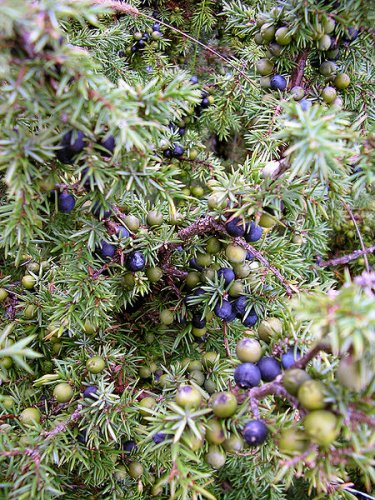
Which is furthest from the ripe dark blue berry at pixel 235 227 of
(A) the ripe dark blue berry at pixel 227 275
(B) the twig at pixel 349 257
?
(B) the twig at pixel 349 257

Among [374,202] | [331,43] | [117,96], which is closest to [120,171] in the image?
[117,96]

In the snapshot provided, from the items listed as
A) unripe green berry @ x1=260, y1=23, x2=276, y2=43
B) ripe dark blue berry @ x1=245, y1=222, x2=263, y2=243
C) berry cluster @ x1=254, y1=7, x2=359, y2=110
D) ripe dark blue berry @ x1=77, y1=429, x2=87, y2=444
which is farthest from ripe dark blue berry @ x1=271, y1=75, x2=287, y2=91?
ripe dark blue berry @ x1=77, y1=429, x2=87, y2=444

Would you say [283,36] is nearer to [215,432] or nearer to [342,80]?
[342,80]

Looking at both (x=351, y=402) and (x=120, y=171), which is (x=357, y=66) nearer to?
(x=120, y=171)

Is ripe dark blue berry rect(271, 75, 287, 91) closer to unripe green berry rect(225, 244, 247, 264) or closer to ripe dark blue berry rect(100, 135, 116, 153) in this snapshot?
unripe green berry rect(225, 244, 247, 264)

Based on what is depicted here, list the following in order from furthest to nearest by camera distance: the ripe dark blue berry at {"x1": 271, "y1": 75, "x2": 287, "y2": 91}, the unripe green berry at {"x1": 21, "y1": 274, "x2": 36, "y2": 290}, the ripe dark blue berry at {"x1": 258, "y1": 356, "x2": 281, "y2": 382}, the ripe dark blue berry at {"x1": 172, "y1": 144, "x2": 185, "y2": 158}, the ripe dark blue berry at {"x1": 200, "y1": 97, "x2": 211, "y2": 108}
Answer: the ripe dark blue berry at {"x1": 200, "y1": 97, "x2": 211, "y2": 108}
the ripe dark blue berry at {"x1": 172, "y1": 144, "x2": 185, "y2": 158}
the ripe dark blue berry at {"x1": 271, "y1": 75, "x2": 287, "y2": 91}
the unripe green berry at {"x1": 21, "y1": 274, "x2": 36, "y2": 290}
the ripe dark blue berry at {"x1": 258, "y1": 356, "x2": 281, "y2": 382}

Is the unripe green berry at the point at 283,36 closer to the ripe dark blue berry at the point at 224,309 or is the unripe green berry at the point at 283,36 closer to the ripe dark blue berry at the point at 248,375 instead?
the ripe dark blue berry at the point at 224,309
